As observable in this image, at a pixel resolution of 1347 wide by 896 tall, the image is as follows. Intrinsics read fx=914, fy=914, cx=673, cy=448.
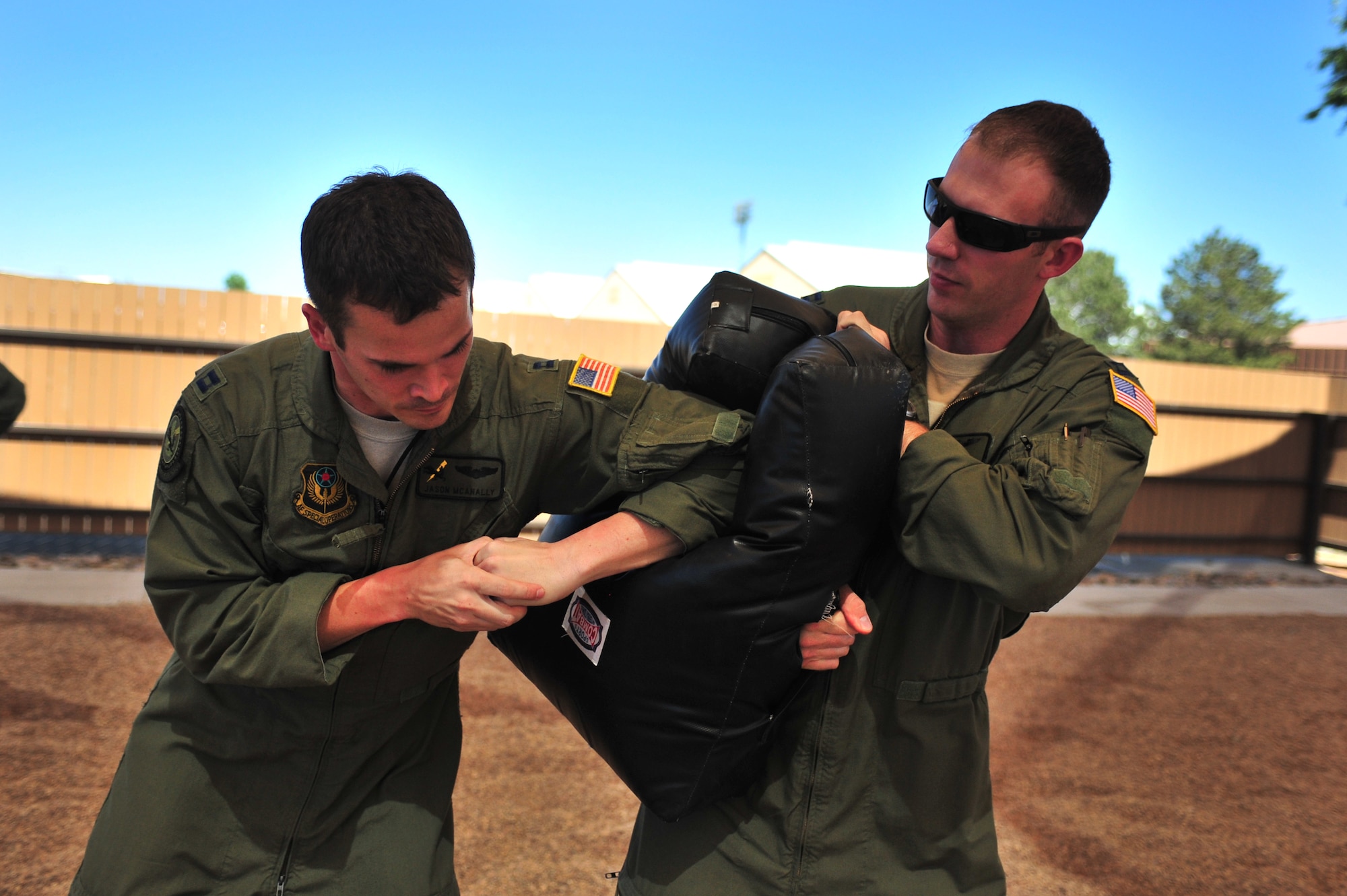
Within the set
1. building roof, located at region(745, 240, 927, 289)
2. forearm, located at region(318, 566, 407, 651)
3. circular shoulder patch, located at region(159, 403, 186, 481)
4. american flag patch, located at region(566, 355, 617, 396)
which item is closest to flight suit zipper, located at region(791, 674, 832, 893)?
american flag patch, located at region(566, 355, 617, 396)

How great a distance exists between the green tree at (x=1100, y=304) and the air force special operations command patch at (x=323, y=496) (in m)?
44.1

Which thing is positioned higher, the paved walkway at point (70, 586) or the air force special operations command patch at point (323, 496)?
the air force special operations command patch at point (323, 496)

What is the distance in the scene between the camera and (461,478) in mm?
1682

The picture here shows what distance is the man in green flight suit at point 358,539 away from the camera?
1.48 metres

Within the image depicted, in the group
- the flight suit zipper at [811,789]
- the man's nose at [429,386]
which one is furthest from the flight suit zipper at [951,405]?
the man's nose at [429,386]

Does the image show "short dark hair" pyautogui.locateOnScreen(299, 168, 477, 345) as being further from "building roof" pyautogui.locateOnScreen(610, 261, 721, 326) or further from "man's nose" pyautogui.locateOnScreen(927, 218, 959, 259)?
"building roof" pyautogui.locateOnScreen(610, 261, 721, 326)

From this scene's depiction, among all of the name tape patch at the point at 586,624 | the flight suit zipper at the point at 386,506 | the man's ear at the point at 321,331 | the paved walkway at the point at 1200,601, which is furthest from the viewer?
the paved walkway at the point at 1200,601

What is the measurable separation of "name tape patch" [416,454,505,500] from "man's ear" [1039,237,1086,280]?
1.17 m

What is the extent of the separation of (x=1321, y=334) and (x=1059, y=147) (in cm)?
5222

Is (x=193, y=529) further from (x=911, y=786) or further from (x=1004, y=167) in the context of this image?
(x=1004, y=167)

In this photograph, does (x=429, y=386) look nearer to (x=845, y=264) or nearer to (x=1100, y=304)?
(x=845, y=264)

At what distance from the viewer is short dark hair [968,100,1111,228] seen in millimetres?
1806

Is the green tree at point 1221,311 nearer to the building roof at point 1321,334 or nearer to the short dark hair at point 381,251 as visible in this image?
the building roof at point 1321,334

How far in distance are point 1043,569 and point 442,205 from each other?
1.19 meters
